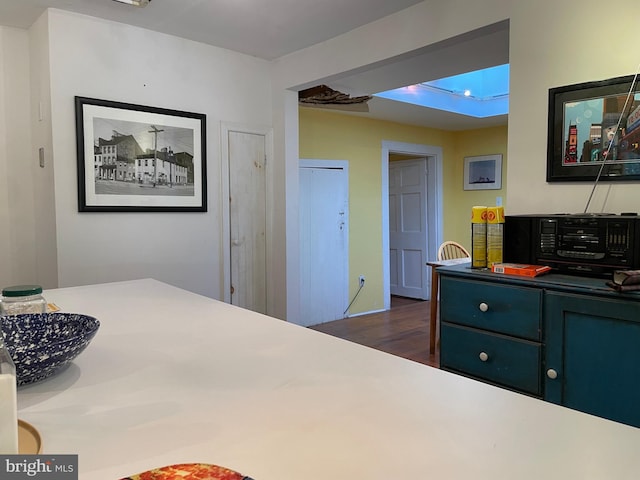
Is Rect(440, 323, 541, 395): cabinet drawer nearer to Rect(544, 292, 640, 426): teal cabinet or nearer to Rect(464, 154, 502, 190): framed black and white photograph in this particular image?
Rect(544, 292, 640, 426): teal cabinet

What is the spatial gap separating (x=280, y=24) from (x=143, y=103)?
1038 millimetres

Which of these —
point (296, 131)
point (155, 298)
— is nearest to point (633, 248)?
point (155, 298)

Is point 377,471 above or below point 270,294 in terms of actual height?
above

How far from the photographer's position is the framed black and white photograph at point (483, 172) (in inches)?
222

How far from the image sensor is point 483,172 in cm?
583

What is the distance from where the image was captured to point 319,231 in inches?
191

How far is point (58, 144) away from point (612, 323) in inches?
115

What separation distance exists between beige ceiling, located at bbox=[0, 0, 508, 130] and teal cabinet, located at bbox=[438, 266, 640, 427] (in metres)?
1.34

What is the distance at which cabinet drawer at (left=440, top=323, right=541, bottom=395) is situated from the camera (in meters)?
1.76

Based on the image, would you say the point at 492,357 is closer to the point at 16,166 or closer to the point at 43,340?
the point at 43,340

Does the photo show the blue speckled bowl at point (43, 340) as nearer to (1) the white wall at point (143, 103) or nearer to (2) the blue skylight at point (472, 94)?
(1) the white wall at point (143, 103)

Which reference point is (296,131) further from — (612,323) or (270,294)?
(612,323)

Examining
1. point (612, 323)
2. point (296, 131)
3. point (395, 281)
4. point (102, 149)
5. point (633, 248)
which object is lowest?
point (395, 281)

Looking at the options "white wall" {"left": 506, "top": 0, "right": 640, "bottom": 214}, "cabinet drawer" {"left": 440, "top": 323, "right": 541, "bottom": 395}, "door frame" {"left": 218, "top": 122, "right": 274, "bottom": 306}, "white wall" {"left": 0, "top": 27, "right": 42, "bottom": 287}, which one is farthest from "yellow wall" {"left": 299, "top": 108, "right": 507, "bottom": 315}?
"cabinet drawer" {"left": 440, "top": 323, "right": 541, "bottom": 395}
